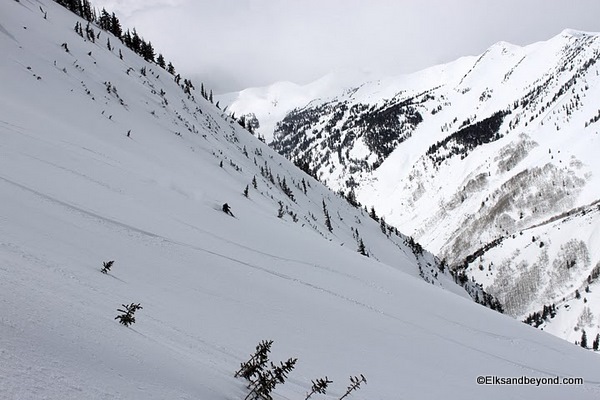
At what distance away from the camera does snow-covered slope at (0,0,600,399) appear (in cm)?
305

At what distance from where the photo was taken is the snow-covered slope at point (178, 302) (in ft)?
10.0

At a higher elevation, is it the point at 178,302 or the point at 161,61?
the point at 161,61

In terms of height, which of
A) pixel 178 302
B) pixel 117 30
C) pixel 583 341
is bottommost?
pixel 178 302

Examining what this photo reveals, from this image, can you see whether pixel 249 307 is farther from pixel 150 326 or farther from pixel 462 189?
pixel 462 189

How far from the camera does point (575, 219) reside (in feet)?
316

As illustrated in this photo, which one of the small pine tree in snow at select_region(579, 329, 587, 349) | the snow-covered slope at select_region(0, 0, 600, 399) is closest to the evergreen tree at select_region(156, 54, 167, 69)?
the snow-covered slope at select_region(0, 0, 600, 399)

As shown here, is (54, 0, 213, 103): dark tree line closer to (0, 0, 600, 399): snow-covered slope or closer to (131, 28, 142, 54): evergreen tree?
(131, 28, 142, 54): evergreen tree

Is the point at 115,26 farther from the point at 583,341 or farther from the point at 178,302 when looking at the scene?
the point at 583,341

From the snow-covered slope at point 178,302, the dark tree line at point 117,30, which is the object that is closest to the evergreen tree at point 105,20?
the dark tree line at point 117,30

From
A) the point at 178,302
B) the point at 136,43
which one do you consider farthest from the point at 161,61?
the point at 178,302

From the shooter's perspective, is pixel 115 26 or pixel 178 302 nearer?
pixel 178 302

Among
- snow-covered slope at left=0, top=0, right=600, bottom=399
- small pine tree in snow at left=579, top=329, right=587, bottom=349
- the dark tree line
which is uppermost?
the dark tree line

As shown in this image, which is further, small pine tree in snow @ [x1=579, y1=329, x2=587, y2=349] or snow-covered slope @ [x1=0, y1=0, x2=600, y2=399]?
small pine tree in snow @ [x1=579, y1=329, x2=587, y2=349]

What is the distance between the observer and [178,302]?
5.74m
